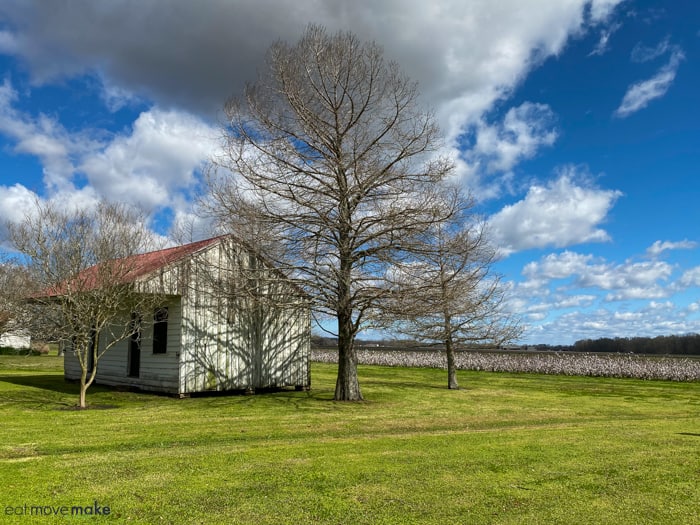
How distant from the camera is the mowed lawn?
15.8 feet

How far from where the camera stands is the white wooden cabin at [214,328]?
46.5ft

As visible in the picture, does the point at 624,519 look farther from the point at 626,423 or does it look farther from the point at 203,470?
the point at 626,423

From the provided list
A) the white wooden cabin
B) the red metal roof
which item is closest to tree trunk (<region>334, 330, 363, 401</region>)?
the white wooden cabin

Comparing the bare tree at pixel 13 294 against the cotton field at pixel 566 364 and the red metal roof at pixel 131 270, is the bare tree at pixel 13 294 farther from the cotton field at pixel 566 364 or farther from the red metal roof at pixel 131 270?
the cotton field at pixel 566 364

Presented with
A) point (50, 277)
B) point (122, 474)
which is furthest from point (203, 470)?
point (50, 277)

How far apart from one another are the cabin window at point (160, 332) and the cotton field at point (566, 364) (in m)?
21.8

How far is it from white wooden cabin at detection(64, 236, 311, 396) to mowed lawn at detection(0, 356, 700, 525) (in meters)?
2.24

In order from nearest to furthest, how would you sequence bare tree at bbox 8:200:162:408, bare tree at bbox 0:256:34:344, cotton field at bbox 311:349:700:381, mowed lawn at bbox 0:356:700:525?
mowed lawn at bbox 0:356:700:525 → bare tree at bbox 8:200:162:408 → bare tree at bbox 0:256:34:344 → cotton field at bbox 311:349:700:381

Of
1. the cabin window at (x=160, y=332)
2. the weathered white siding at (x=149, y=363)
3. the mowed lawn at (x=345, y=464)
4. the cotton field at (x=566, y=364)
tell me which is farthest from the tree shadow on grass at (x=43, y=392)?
the cotton field at (x=566, y=364)

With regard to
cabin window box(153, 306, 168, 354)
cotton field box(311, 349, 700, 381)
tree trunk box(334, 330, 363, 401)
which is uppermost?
cabin window box(153, 306, 168, 354)

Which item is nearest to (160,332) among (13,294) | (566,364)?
(13,294)

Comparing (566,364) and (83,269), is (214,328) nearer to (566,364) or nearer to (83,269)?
(83,269)

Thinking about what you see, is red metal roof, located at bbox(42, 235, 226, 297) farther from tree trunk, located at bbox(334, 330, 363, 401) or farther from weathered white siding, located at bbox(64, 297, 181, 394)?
tree trunk, located at bbox(334, 330, 363, 401)

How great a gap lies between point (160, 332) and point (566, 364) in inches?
929
